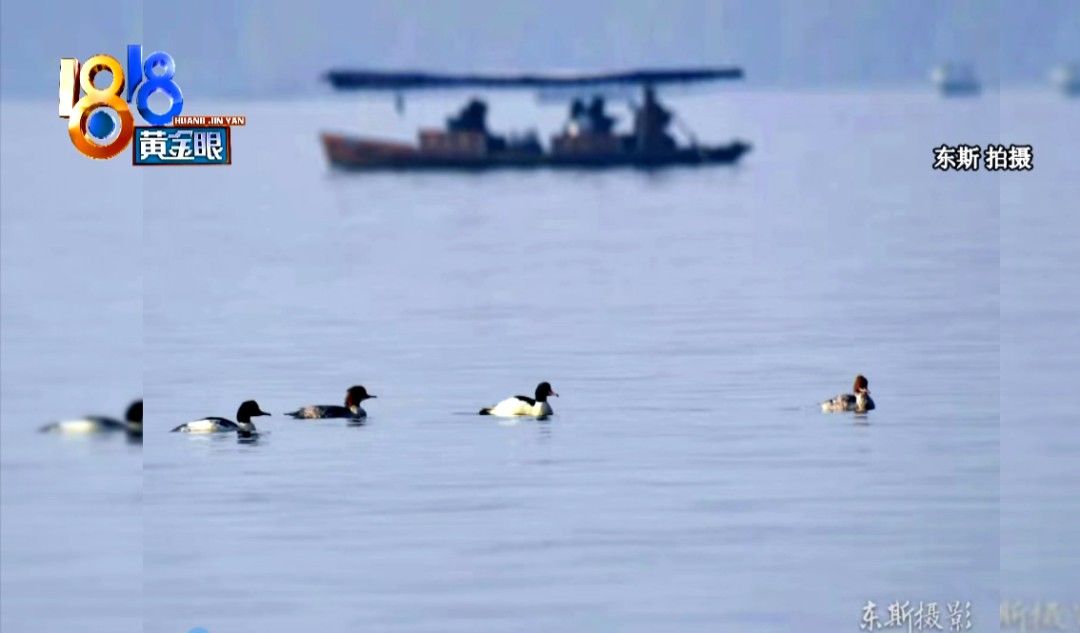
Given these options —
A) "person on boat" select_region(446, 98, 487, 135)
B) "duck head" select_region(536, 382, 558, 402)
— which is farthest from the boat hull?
"duck head" select_region(536, 382, 558, 402)

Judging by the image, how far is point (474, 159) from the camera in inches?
2194

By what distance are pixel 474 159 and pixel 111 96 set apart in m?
40.1

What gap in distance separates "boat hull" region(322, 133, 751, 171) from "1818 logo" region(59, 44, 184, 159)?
38.9 metres

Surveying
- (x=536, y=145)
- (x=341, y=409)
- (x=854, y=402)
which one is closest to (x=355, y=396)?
(x=341, y=409)

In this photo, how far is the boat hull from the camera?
55.2 m

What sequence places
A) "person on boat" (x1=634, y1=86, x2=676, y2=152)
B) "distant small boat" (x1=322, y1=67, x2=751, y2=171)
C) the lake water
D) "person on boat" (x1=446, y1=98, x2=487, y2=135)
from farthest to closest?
"person on boat" (x1=446, y1=98, x2=487, y2=135) → "person on boat" (x1=634, y1=86, x2=676, y2=152) → "distant small boat" (x1=322, y1=67, x2=751, y2=171) → the lake water

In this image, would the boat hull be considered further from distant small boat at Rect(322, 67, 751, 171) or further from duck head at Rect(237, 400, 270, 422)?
duck head at Rect(237, 400, 270, 422)

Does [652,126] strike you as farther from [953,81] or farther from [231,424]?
[231,424]

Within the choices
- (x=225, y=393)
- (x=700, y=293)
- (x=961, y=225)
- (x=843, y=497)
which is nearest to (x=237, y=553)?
(x=843, y=497)

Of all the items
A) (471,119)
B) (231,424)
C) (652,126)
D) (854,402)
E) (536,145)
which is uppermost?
(471,119)

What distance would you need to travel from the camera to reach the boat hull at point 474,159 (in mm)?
55156

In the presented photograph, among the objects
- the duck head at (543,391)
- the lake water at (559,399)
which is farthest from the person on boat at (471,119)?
the duck head at (543,391)

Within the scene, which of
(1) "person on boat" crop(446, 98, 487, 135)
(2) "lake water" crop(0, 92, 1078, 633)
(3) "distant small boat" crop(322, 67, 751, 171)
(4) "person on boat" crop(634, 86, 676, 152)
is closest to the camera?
(2) "lake water" crop(0, 92, 1078, 633)

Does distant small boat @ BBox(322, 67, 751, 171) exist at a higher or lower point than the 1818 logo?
higher
